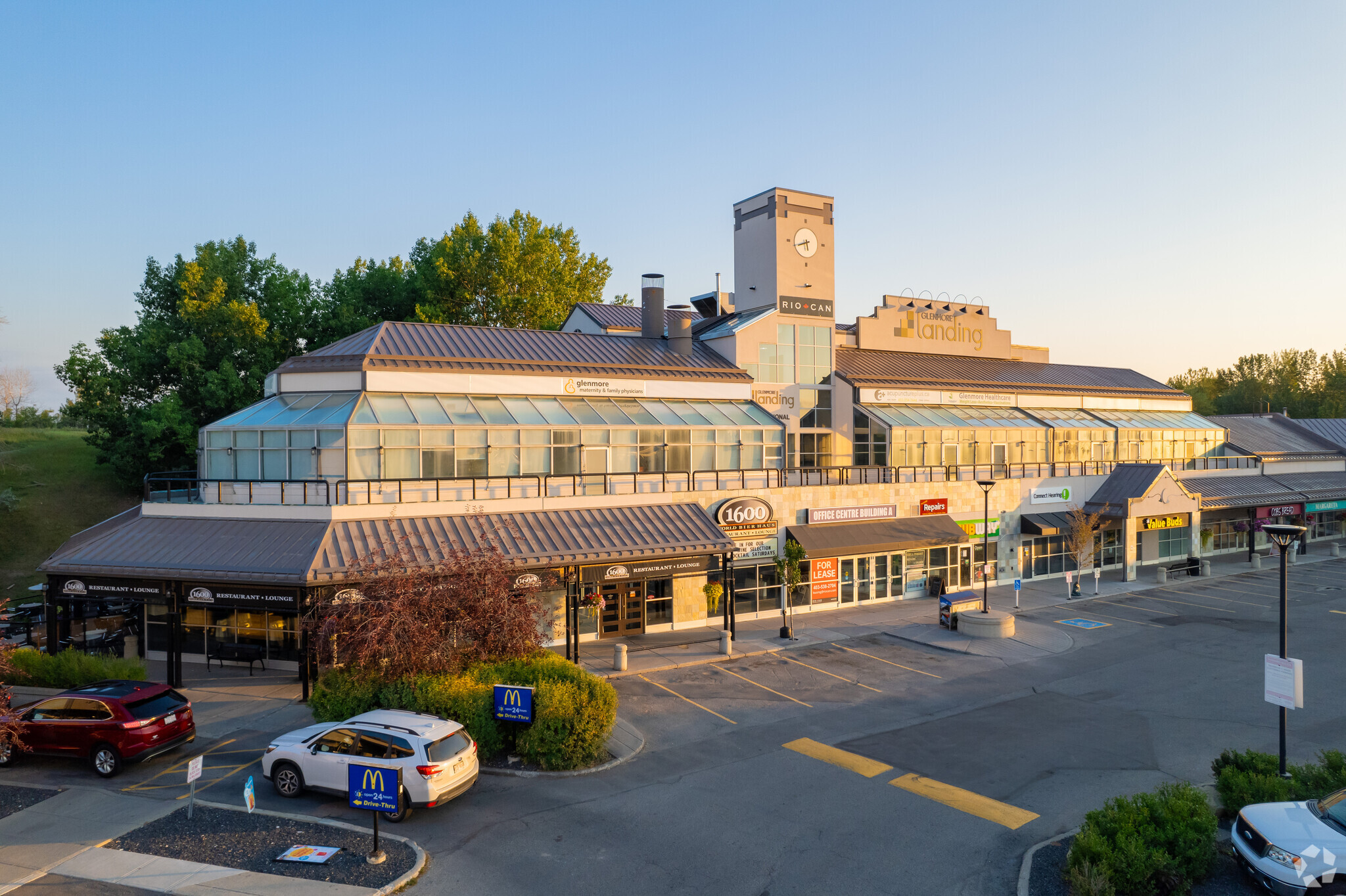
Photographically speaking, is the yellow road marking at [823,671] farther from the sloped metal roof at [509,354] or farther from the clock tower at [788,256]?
the clock tower at [788,256]

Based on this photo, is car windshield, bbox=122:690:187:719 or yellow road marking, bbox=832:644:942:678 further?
yellow road marking, bbox=832:644:942:678

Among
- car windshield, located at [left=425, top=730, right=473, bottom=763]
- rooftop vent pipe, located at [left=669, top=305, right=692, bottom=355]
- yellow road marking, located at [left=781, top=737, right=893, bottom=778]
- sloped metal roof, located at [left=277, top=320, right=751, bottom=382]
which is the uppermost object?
rooftop vent pipe, located at [left=669, top=305, right=692, bottom=355]

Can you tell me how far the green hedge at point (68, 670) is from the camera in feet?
68.8

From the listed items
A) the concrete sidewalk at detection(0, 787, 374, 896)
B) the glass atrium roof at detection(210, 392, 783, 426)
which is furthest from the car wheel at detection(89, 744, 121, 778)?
the glass atrium roof at detection(210, 392, 783, 426)

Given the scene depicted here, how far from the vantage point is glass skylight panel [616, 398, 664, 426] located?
31078 millimetres

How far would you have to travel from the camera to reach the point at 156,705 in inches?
672

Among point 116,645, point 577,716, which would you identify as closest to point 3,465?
point 116,645

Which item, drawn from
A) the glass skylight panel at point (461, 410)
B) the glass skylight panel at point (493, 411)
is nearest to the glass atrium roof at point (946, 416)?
the glass skylight panel at point (493, 411)

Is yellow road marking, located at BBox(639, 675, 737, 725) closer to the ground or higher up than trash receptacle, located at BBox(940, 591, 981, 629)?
closer to the ground

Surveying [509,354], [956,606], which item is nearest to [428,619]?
[509,354]

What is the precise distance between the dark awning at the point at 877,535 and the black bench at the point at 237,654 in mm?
19223

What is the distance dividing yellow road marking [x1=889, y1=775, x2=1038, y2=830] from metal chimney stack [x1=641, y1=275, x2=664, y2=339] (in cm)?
2546

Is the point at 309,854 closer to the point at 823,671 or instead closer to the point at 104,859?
the point at 104,859

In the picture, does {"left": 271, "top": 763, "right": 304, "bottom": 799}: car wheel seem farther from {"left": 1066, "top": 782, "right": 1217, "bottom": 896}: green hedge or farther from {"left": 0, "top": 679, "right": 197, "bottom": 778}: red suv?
{"left": 1066, "top": 782, "right": 1217, "bottom": 896}: green hedge
